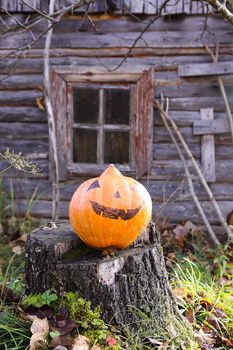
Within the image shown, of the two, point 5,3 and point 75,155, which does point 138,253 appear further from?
point 5,3

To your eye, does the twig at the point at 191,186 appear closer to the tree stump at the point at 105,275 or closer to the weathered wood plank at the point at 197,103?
the weathered wood plank at the point at 197,103

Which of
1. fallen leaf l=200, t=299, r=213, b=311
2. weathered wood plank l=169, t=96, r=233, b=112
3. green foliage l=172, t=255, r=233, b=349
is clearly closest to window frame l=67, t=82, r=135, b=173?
weathered wood plank l=169, t=96, r=233, b=112

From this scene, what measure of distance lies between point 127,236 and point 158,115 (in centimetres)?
363

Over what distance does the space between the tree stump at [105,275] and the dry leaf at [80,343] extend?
0.65 ft

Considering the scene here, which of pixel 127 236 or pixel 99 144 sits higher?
pixel 127 236

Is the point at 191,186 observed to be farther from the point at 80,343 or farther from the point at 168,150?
the point at 80,343

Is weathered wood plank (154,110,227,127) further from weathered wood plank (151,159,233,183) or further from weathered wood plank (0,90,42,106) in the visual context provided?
weathered wood plank (0,90,42,106)

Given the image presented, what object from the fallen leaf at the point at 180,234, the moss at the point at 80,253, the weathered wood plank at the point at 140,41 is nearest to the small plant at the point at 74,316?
the moss at the point at 80,253

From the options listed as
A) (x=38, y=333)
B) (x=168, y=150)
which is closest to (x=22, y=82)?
(x=168, y=150)

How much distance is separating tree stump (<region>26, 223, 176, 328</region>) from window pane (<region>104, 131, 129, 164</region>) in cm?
350

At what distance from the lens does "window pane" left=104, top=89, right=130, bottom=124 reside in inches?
256

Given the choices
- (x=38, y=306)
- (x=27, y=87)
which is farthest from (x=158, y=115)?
(x=38, y=306)

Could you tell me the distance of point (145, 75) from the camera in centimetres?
633

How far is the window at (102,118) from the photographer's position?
6367 mm
